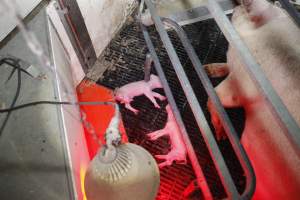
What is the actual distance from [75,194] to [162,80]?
950 mm

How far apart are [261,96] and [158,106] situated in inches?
35.8

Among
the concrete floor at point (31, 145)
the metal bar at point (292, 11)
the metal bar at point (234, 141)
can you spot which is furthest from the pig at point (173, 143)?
the metal bar at point (292, 11)

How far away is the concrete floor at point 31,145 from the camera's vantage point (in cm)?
127

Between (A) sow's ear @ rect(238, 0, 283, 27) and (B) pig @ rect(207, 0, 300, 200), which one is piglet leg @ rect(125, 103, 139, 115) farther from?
(A) sow's ear @ rect(238, 0, 283, 27)

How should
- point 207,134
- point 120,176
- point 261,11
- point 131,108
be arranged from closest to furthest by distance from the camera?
point 120,176
point 207,134
point 261,11
point 131,108

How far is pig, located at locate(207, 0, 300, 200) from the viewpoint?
145 cm

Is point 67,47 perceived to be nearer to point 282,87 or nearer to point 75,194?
point 75,194

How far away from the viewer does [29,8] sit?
1.68 m

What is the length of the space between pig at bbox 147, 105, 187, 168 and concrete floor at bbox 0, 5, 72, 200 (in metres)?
0.73

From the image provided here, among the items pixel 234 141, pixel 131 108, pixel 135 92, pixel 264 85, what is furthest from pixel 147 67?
pixel 264 85

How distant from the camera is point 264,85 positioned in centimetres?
118

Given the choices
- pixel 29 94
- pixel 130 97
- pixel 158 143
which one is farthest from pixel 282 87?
pixel 29 94

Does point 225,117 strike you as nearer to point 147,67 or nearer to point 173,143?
point 173,143

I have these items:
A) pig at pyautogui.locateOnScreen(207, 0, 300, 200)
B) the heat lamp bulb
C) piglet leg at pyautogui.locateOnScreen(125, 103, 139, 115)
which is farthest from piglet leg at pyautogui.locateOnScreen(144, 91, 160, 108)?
the heat lamp bulb
